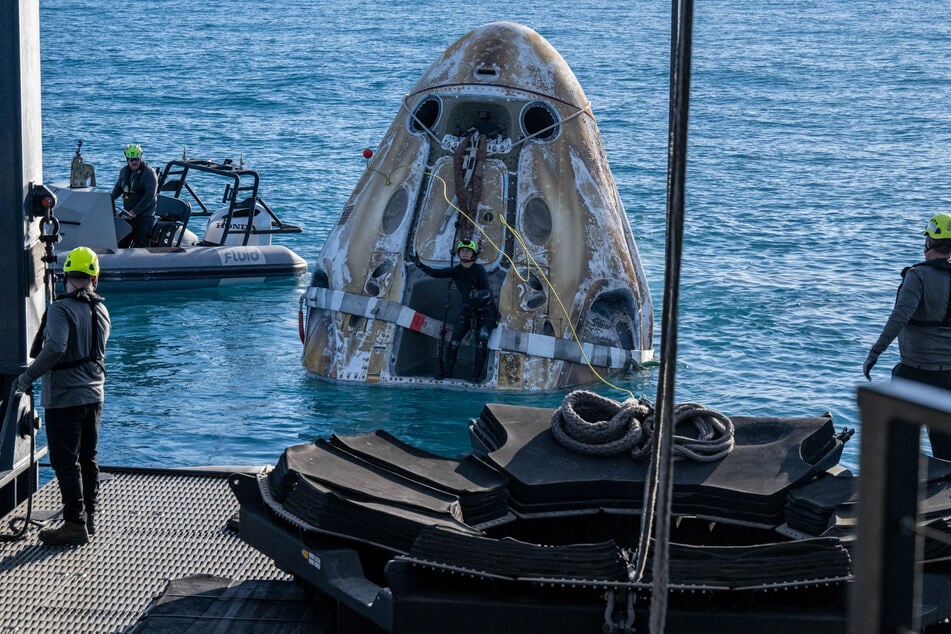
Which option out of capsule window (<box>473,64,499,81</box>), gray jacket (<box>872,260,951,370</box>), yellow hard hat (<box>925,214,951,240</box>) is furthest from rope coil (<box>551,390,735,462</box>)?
capsule window (<box>473,64,499,81</box>)

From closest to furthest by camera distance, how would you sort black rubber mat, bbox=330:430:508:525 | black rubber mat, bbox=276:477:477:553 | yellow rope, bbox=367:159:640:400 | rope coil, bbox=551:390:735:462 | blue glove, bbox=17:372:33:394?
black rubber mat, bbox=276:477:477:553 < black rubber mat, bbox=330:430:508:525 < rope coil, bbox=551:390:735:462 < blue glove, bbox=17:372:33:394 < yellow rope, bbox=367:159:640:400

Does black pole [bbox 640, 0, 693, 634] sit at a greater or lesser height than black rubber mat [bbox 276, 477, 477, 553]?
greater

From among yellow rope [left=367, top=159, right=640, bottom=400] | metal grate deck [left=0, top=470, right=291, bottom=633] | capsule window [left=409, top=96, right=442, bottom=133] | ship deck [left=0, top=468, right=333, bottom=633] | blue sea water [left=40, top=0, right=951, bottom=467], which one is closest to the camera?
ship deck [left=0, top=468, right=333, bottom=633]

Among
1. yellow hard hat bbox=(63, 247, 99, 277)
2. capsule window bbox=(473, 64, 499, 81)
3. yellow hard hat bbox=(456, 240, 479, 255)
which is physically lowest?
yellow hard hat bbox=(456, 240, 479, 255)

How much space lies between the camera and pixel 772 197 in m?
24.0

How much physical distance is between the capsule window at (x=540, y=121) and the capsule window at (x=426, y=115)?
0.83m

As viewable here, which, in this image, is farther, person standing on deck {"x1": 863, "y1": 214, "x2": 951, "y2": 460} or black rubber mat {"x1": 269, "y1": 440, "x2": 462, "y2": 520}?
person standing on deck {"x1": 863, "y1": 214, "x2": 951, "y2": 460}

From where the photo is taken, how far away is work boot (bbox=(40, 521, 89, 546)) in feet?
19.5

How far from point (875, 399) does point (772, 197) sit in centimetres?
2328

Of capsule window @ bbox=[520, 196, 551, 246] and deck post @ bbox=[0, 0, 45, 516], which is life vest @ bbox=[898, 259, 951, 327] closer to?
capsule window @ bbox=[520, 196, 551, 246]

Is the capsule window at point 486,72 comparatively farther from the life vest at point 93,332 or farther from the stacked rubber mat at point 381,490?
the stacked rubber mat at point 381,490

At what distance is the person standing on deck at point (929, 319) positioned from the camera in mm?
6926

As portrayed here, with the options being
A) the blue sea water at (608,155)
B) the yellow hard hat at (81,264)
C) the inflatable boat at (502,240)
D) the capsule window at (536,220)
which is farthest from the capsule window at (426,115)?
the yellow hard hat at (81,264)

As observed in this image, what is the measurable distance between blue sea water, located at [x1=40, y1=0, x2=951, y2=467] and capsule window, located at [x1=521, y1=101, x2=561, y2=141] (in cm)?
241
